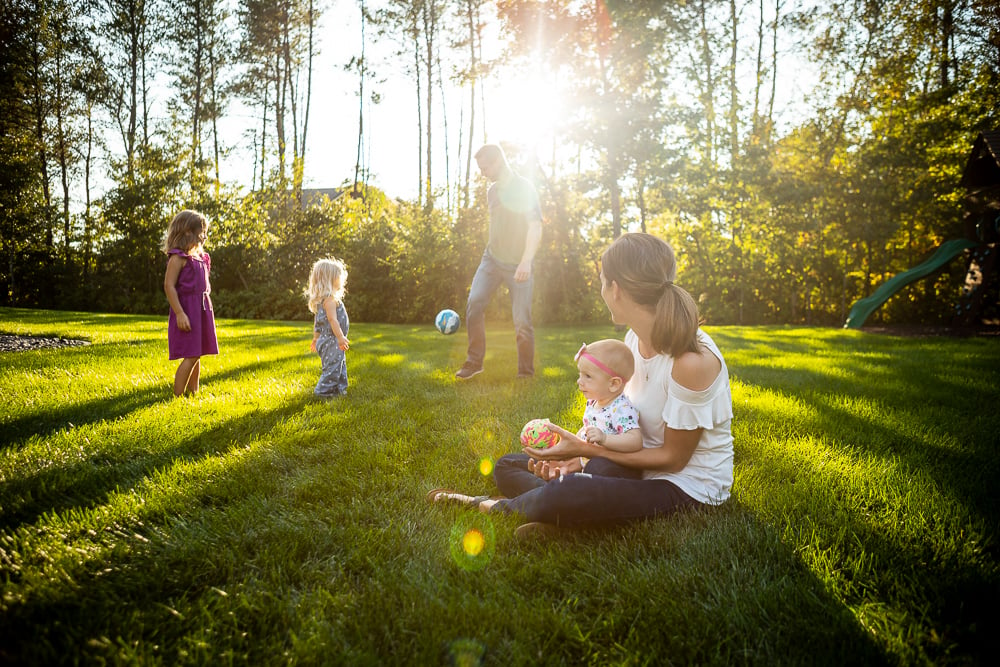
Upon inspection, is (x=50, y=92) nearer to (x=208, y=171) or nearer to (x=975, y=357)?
(x=208, y=171)

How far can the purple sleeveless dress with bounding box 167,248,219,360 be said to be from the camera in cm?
452

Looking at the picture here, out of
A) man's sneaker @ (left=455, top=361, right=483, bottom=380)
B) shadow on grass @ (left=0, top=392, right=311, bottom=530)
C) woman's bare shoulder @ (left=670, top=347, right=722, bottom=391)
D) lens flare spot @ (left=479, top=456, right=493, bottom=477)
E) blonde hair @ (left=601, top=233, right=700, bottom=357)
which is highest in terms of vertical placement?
blonde hair @ (left=601, top=233, right=700, bottom=357)

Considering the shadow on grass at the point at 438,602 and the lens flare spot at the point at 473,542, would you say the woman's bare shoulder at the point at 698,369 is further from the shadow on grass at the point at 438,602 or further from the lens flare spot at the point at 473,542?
the lens flare spot at the point at 473,542

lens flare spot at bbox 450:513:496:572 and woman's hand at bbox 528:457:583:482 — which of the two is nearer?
lens flare spot at bbox 450:513:496:572

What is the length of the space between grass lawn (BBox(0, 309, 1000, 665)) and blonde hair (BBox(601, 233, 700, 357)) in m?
0.76

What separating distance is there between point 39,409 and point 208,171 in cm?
1924

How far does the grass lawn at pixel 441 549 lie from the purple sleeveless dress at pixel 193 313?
2.15 feet

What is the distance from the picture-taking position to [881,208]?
13.4 metres

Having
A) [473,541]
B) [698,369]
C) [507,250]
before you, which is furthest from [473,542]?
[507,250]

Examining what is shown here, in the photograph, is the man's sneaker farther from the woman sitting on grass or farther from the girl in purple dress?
the woman sitting on grass

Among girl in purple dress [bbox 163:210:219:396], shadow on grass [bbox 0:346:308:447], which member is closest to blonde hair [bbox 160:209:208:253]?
girl in purple dress [bbox 163:210:219:396]

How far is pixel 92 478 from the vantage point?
2.61 meters

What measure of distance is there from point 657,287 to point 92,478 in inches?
110

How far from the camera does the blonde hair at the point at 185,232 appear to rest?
455 cm
